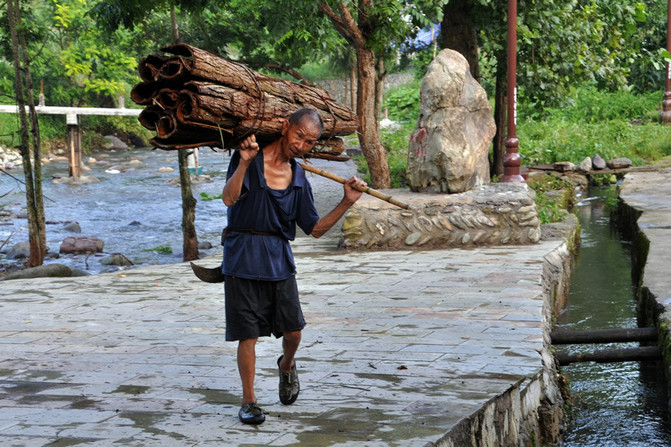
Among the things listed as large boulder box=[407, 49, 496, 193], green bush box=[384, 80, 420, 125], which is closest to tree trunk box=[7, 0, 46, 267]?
large boulder box=[407, 49, 496, 193]

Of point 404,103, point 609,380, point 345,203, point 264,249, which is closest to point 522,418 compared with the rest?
point 345,203

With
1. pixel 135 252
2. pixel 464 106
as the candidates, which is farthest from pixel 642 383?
pixel 135 252

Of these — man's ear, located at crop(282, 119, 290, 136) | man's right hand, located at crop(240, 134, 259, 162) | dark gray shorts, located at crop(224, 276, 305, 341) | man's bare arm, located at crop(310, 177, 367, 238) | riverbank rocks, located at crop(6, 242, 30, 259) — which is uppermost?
man's ear, located at crop(282, 119, 290, 136)

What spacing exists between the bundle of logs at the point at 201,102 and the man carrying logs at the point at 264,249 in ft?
0.81

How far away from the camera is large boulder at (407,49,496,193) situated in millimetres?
10844

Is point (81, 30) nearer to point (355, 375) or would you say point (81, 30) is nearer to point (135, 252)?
point (135, 252)

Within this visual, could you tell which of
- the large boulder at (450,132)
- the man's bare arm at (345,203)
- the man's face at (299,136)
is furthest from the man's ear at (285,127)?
the large boulder at (450,132)

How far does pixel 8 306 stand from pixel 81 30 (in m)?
22.6

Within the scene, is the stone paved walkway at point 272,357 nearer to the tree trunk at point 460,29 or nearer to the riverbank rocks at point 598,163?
the tree trunk at point 460,29

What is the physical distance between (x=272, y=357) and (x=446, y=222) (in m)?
5.28

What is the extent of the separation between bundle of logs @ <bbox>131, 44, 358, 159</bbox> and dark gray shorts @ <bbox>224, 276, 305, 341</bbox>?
82 centimetres

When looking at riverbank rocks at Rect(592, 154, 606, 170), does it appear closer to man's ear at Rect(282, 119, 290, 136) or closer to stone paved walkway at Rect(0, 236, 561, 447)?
stone paved walkway at Rect(0, 236, 561, 447)

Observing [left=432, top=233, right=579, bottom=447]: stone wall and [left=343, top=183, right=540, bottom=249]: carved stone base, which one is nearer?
[left=432, top=233, right=579, bottom=447]: stone wall

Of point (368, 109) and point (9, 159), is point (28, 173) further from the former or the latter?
point (9, 159)
